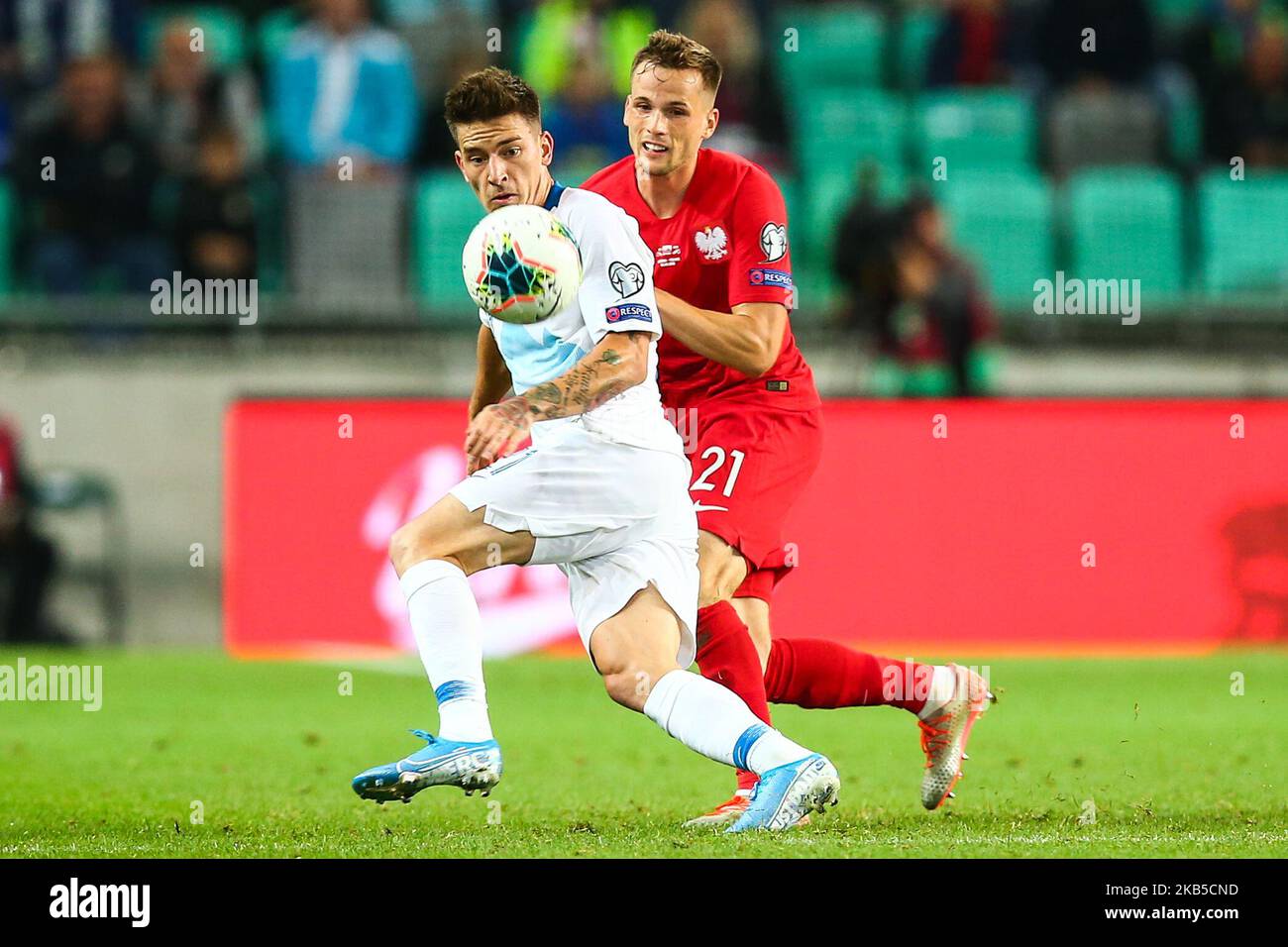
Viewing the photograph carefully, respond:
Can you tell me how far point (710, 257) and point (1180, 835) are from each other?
7.68ft

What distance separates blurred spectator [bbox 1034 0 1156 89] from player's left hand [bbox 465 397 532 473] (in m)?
10.7

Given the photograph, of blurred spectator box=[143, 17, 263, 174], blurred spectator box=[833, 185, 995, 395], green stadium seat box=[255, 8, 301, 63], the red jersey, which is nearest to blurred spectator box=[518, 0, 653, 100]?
green stadium seat box=[255, 8, 301, 63]

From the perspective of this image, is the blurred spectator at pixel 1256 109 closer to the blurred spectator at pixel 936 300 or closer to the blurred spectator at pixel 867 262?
the blurred spectator at pixel 936 300

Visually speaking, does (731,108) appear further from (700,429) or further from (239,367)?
(700,429)

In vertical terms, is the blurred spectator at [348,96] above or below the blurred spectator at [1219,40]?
below

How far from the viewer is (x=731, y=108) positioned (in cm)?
1416

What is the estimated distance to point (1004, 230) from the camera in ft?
44.8

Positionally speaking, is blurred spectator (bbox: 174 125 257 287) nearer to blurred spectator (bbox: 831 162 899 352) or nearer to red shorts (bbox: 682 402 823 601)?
blurred spectator (bbox: 831 162 899 352)

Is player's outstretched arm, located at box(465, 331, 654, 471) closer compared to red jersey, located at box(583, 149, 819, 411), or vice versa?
player's outstretched arm, located at box(465, 331, 654, 471)

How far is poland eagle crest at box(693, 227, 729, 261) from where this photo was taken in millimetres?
6422

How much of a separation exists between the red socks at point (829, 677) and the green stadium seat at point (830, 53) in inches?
376

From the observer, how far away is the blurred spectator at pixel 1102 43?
14828 mm

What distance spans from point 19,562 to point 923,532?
549cm
